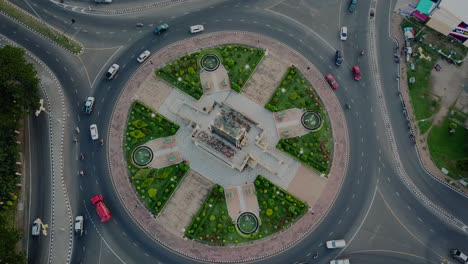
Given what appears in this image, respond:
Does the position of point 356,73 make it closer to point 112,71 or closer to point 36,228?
point 112,71

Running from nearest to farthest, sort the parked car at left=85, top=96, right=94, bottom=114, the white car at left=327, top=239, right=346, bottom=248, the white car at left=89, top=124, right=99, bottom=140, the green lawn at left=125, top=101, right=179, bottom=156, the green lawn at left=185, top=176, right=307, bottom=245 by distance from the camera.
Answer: the white car at left=327, top=239, right=346, bottom=248 < the green lawn at left=185, top=176, right=307, bottom=245 < the white car at left=89, top=124, right=99, bottom=140 < the green lawn at left=125, top=101, right=179, bottom=156 < the parked car at left=85, top=96, right=94, bottom=114

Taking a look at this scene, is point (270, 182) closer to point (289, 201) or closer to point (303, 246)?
point (289, 201)

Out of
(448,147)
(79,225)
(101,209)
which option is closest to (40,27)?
(101,209)

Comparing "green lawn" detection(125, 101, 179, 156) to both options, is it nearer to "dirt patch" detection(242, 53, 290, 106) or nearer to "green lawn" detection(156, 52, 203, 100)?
"green lawn" detection(156, 52, 203, 100)

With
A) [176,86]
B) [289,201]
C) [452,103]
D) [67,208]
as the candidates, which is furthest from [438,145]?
[67,208]

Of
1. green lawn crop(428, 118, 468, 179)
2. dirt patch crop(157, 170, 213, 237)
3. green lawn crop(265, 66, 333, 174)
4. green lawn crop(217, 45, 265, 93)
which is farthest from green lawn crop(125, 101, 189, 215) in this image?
green lawn crop(428, 118, 468, 179)

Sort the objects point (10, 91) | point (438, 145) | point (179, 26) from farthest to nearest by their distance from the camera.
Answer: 1. point (179, 26)
2. point (438, 145)
3. point (10, 91)
